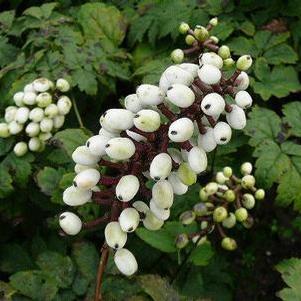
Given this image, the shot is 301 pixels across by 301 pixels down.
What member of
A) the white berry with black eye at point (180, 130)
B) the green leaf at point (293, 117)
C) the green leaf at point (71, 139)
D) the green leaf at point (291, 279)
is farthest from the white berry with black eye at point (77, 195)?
the green leaf at point (293, 117)

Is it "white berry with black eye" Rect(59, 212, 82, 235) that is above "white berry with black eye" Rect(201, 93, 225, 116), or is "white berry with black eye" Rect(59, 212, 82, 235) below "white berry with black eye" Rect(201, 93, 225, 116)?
below

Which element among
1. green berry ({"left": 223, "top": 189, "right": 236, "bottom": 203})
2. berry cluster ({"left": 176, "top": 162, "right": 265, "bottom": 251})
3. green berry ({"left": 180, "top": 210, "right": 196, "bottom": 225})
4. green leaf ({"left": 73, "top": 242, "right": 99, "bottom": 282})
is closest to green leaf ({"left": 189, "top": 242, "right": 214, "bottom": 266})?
berry cluster ({"left": 176, "top": 162, "right": 265, "bottom": 251})

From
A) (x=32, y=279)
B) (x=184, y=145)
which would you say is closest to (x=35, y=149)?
(x=32, y=279)

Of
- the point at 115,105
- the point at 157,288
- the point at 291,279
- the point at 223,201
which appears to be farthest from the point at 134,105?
the point at 115,105

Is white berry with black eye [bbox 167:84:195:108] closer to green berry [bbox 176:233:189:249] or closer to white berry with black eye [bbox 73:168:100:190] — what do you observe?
white berry with black eye [bbox 73:168:100:190]

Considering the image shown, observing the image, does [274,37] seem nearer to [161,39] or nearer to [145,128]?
[161,39]

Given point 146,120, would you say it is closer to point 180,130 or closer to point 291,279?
point 180,130
